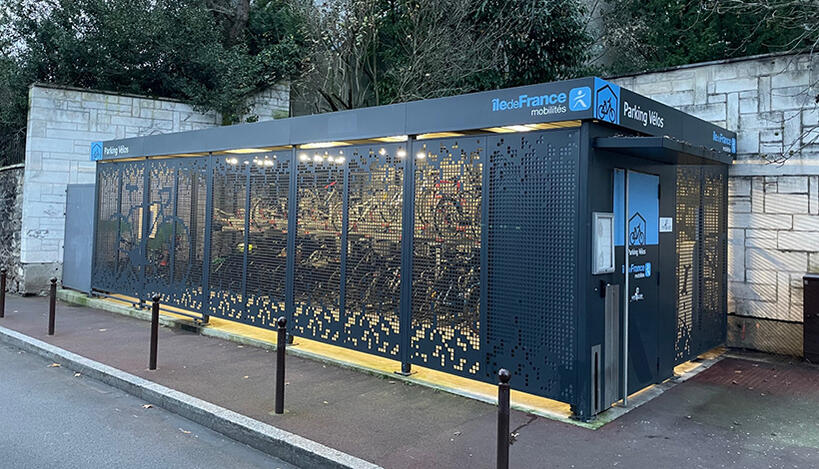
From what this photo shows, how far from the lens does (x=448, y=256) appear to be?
663 centimetres

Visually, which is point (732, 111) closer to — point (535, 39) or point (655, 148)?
point (655, 148)

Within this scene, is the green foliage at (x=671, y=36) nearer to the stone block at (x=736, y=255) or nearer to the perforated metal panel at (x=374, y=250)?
the stone block at (x=736, y=255)

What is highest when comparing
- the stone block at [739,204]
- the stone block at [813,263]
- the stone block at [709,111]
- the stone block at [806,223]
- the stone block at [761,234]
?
the stone block at [709,111]

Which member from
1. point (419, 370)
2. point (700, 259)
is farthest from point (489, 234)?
point (700, 259)

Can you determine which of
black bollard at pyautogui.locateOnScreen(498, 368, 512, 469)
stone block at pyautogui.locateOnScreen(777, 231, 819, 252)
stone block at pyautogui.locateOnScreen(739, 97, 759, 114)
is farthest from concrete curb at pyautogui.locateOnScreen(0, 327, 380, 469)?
stone block at pyautogui.locateOnScreen(739, 97, 759, 114)

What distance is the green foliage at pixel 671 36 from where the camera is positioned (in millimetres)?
18062

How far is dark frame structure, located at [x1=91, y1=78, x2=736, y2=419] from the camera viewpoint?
5.68 m

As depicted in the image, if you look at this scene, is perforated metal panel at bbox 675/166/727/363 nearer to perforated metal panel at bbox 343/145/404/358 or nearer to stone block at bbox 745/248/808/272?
stone block at bbox 745/248/808/272

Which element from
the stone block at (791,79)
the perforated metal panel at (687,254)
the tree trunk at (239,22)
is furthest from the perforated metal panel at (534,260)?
the tree trunk at (239,22)

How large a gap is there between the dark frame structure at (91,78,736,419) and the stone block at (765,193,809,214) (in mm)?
637

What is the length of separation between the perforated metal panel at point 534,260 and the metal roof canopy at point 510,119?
0.29 meters

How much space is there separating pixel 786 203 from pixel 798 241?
58 cm

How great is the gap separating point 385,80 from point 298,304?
13424mm

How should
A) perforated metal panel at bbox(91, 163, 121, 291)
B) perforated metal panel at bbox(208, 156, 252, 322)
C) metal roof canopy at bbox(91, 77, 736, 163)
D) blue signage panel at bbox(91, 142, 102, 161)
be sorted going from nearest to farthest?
1. metal roof canopy at bbox(91, 77, 736, 163)
2. perforated metal panel at bbox(208, 156, 252, 322)
3. perforated metal panel at bbox(91, 163, 121, 291)
4. blue signage panel at bbox(91, 142, 102, 161)
